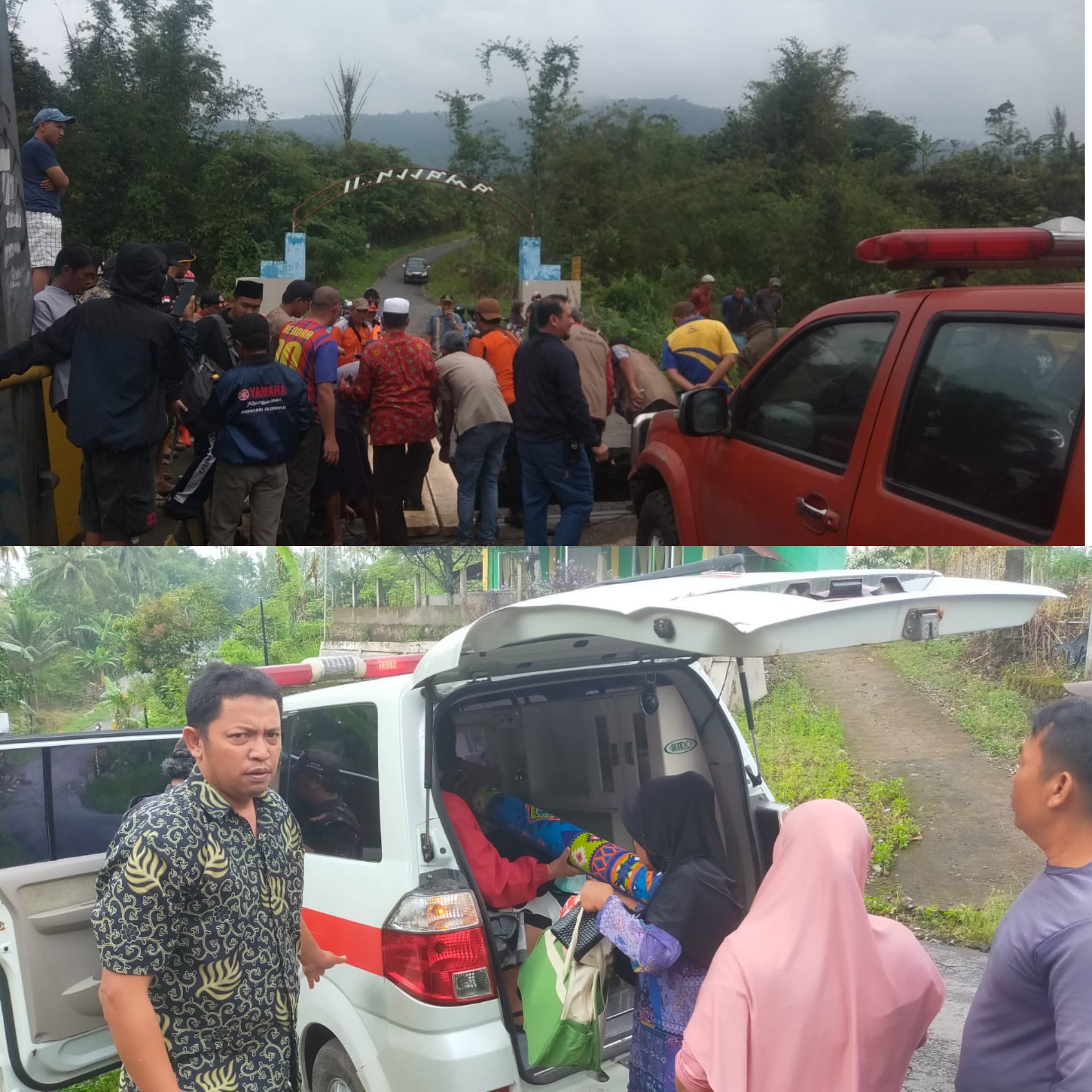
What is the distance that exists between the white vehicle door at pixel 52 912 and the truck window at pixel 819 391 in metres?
1.35

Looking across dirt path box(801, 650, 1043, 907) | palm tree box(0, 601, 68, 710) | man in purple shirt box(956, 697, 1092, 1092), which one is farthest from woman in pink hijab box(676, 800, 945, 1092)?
palm tree box(0, 601, 68, 710)

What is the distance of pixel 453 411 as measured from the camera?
230cm

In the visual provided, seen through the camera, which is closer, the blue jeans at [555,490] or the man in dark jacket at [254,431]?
the man in dark jacket at [254,431]

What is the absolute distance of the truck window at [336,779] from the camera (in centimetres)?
184

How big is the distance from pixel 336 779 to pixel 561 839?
43 centimetres

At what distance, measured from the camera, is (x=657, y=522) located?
2.29 metres

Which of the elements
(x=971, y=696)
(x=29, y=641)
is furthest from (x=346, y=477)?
(x=971, y=696)

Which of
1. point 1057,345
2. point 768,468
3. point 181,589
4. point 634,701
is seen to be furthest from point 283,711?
point 1057,345

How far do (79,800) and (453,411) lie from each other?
40.1 inches

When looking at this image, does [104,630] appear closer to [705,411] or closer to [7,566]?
[7,566]

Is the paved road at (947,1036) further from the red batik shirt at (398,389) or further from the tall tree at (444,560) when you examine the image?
the red batik shirt at (398,389)

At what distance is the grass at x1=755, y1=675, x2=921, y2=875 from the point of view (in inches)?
83.7

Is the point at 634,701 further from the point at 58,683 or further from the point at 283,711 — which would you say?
the point at 58,683

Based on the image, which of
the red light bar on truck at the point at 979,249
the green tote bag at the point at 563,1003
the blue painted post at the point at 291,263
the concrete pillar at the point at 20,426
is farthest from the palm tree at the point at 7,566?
the red light bar on truck at the point at 979,249
